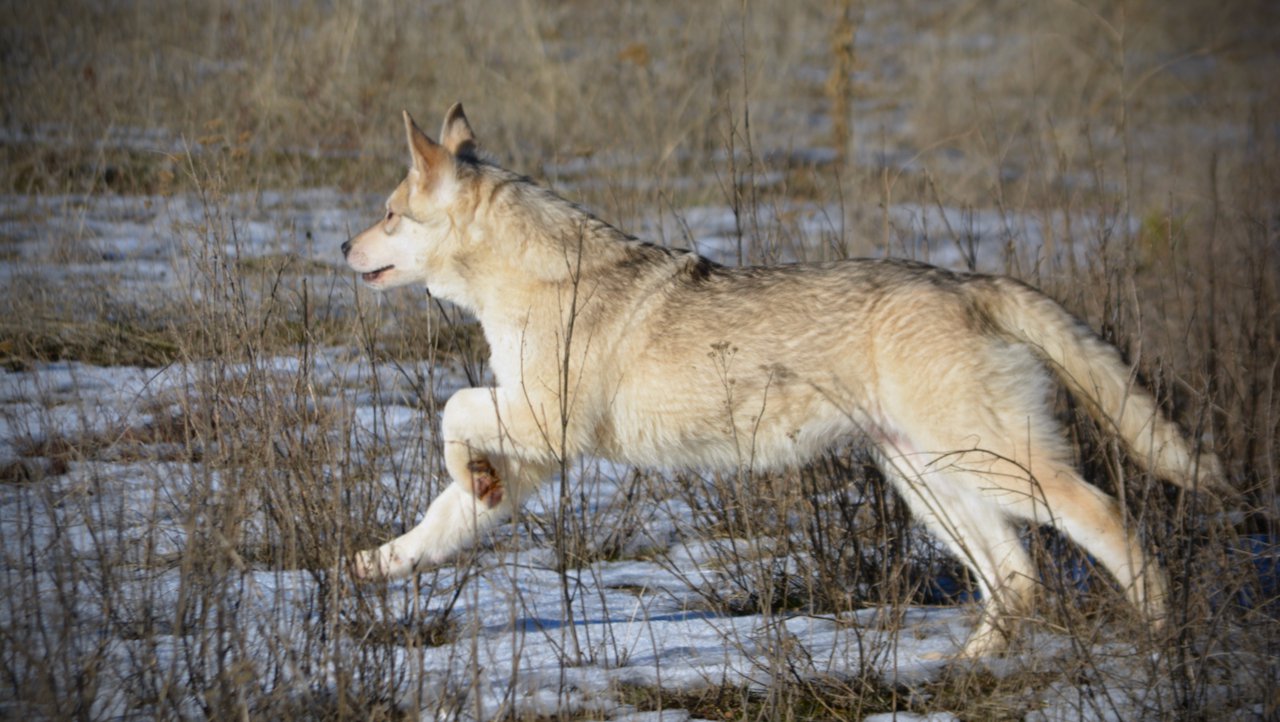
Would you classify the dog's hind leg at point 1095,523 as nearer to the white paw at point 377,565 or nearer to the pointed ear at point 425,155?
the white paw at point 377,565

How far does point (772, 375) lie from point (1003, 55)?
1402cm

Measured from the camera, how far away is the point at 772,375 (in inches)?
174

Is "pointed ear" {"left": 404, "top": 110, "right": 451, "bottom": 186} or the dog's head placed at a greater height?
Answer: "pointed ear" {"left": 404, "top": 110, "right": 451, "bottom": 186}

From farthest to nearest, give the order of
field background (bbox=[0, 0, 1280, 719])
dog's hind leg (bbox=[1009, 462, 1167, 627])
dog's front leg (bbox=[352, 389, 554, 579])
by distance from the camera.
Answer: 1. dog's front leg (bbox=[352, 389, 554, 579])
2. dog's hind leg (bbox=[1009, 462, 1167, 627])
3. field background (bbox=[0, 0, 1280, 719])

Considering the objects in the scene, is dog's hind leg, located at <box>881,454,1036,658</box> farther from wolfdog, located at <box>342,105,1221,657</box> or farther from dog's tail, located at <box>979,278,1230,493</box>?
dog's tail, located at <box>979,278,1230,493</box>

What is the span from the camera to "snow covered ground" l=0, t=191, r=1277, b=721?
A: 10.3 feet

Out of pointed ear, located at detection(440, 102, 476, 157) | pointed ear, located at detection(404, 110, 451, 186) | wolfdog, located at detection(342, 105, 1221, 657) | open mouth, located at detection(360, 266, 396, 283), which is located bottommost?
wolfdog, located at detection(342, 105, 1221, 657)

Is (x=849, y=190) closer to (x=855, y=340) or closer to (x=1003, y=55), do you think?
(x=855, y=340)

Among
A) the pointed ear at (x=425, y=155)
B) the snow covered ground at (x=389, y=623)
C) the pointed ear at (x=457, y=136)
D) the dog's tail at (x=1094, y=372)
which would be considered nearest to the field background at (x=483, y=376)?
the snow covered ground at (x=389, y=623)

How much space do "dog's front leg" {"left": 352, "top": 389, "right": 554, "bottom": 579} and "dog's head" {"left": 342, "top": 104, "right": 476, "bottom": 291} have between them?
739mm

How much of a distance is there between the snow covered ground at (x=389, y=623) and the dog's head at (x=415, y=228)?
0.53 m

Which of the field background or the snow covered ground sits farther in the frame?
the field background

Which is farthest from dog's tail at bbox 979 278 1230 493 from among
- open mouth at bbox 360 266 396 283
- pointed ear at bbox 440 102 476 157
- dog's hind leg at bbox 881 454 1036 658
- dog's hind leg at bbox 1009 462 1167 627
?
open mouth at bbox 360 266 396 283

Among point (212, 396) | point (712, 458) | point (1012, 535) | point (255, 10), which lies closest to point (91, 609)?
point (212, 396)
